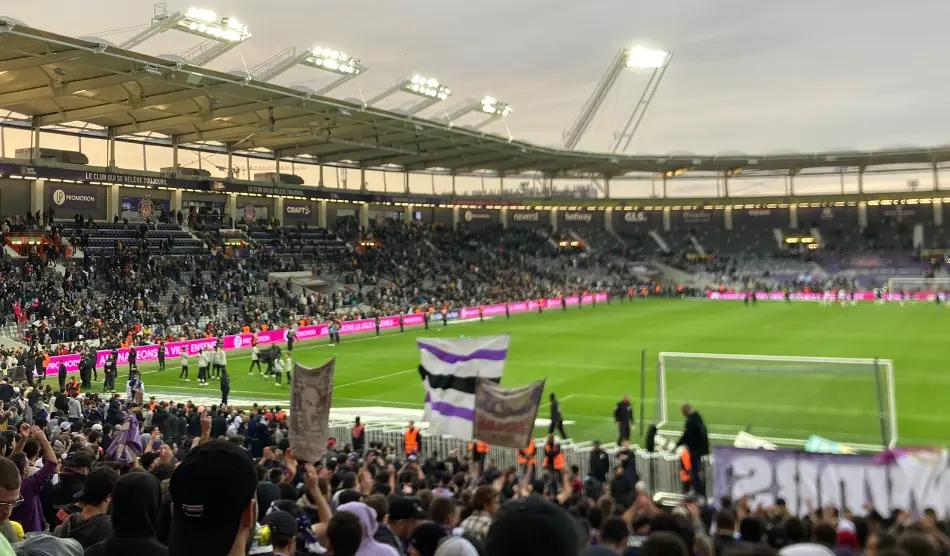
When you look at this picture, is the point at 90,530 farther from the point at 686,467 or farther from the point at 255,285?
the point at 255,285

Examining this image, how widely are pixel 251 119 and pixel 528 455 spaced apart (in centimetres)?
4002

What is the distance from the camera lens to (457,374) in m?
13.2

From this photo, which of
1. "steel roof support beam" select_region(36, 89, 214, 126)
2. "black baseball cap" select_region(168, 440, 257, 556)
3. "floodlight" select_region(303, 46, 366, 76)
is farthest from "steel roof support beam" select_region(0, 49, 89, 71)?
"black baseball cap" select_region(168, 440, 257, 556)

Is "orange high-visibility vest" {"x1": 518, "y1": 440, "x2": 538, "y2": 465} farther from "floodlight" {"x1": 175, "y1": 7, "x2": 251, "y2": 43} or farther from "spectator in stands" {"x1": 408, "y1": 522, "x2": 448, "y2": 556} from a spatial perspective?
"floodlight" {"x1": 175, "y1": 7, "x2": 251, "y2": 43}

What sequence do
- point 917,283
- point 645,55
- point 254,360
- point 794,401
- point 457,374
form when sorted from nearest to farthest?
point 457,374 < point 794,401 < point 254,360 < point 917,283 < point 645,55

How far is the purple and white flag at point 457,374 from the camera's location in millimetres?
12930

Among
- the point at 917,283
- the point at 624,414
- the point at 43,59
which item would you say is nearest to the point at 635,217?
the point at 917,283

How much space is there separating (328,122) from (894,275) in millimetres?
59091

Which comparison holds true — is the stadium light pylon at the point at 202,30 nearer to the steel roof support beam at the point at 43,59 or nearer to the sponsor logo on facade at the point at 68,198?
the steel roof support beam at the point at 43,59

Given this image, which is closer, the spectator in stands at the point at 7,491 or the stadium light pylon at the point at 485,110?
the spectator in stands at the point at 7,491

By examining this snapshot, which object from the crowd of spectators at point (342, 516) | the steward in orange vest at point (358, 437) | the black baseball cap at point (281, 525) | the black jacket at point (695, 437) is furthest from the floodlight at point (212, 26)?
the black baseball cap at point (281, 525)

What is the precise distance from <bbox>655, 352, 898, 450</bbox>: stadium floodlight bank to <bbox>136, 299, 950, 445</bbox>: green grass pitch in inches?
1.4

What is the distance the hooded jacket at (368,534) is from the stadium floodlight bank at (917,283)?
243 ft

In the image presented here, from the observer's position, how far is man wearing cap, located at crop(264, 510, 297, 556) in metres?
4.42
